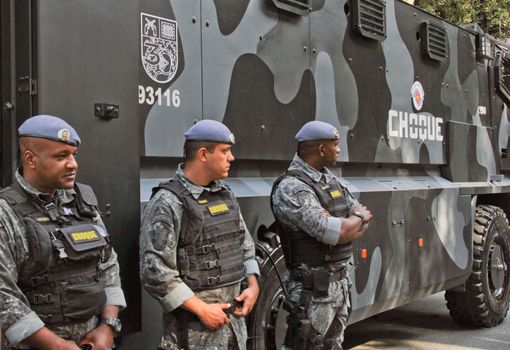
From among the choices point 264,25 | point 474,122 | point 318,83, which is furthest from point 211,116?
Result: point 474,122

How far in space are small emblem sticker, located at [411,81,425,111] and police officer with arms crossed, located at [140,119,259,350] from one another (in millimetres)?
2763

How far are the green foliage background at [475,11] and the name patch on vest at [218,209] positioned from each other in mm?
11315

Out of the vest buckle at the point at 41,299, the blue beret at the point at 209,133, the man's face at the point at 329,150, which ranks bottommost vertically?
the vest buckle at the point at 41,299

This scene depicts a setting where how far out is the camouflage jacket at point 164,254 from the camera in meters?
2.28

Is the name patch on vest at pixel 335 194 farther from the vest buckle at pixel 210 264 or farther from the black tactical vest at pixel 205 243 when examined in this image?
the vest buckle at pixel 210 264

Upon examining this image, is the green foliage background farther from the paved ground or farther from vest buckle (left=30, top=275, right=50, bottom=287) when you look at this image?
vest buckle (left=30, top=275, right=50, bottom=287)

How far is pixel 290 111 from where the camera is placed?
370 cm

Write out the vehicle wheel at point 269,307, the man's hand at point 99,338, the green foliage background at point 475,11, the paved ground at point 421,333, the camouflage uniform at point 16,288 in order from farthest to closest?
the green foliage background at point 475,11 → the paved ground at point 421,333 → the vehicle wheel at point 269,307 → the man's hand at point 99,338 → the camouflage uniform at point 16,288

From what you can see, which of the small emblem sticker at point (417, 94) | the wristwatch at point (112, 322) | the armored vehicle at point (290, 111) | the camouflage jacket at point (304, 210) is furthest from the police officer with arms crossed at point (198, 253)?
the small emblem sticker at point (417, 94)

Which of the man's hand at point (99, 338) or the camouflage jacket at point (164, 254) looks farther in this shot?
the camouflage jacket at point (164, 254)

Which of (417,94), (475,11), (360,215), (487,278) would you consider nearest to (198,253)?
(360,215)

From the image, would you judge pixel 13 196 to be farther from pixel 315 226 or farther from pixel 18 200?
pixel 315 226

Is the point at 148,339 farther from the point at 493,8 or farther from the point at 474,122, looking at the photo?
the point at 493,8

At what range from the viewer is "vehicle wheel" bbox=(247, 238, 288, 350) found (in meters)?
3.27
